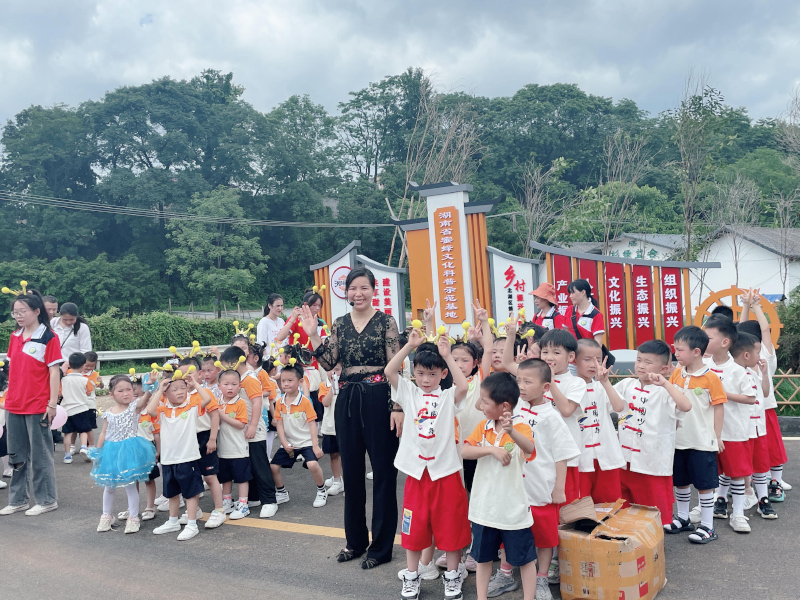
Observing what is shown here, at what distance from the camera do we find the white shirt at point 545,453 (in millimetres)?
3299

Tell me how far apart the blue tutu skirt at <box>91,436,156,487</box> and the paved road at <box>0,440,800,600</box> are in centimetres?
42

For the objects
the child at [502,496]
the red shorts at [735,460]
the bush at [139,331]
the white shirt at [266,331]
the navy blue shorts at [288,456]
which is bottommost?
the bush at [139,331]

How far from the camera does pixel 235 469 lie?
500 cm

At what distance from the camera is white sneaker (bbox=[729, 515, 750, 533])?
13.6 feet

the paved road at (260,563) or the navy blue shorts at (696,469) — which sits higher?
the navy blue shorts at (696,469)

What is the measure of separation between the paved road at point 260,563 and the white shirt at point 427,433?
697 mm

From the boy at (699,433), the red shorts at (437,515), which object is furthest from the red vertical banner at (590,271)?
the red shorts at (437,515)

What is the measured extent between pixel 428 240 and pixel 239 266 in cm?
2241

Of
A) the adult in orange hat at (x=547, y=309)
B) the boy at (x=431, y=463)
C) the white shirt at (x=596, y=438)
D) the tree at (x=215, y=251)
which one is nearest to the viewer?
the boy at (x=431, y=463)

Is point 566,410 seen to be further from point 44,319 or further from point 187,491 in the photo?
point 44,319

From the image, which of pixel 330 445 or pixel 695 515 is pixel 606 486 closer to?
pixel 695 515

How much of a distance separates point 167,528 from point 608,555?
10.5ft

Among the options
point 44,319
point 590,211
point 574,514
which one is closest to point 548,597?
point 574,514

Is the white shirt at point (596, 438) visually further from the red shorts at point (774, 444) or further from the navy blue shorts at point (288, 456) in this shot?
the navy blue shorts at point (288, 456)
